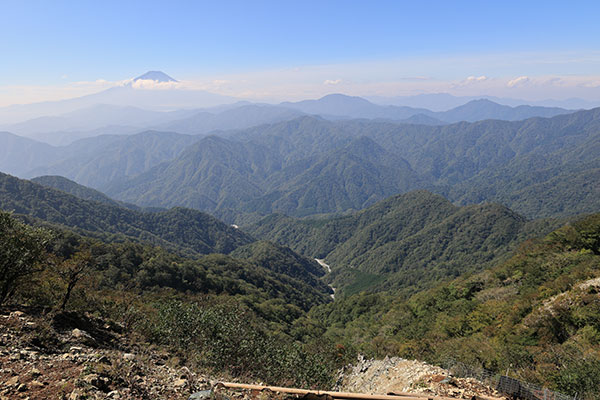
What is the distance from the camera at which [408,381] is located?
1953 cm

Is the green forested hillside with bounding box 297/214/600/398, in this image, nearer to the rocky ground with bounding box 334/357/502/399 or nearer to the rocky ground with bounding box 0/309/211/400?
the rocky ground with bounding box 334/357/502/399

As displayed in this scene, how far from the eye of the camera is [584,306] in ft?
94.1

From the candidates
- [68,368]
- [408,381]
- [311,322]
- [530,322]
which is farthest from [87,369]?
[311,322]

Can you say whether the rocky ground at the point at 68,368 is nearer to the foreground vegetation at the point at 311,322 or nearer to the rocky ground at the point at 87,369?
the rocky ground at the point at 87,369

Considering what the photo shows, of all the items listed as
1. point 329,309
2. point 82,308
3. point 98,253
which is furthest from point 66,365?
point 329,309

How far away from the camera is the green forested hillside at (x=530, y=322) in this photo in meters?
22.0

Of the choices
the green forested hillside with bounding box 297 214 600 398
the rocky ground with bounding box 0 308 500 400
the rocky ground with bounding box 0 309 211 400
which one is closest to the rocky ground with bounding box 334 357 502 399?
the rocky ground with bounding box 0 308 500 400

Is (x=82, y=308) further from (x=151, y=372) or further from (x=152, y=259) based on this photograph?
(x=152, y=259)

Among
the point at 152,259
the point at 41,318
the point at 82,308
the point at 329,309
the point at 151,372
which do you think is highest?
the point at 41,318

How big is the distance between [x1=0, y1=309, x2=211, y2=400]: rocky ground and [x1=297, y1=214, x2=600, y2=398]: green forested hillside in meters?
23.6

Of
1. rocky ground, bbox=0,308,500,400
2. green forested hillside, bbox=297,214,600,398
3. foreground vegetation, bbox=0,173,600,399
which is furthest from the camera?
green forested hillside, bbox=297,214,600,398

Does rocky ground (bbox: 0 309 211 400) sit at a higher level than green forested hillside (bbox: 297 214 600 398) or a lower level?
higher

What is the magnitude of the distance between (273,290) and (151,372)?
374ft

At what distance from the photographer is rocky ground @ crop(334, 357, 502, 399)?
15.0 meters
